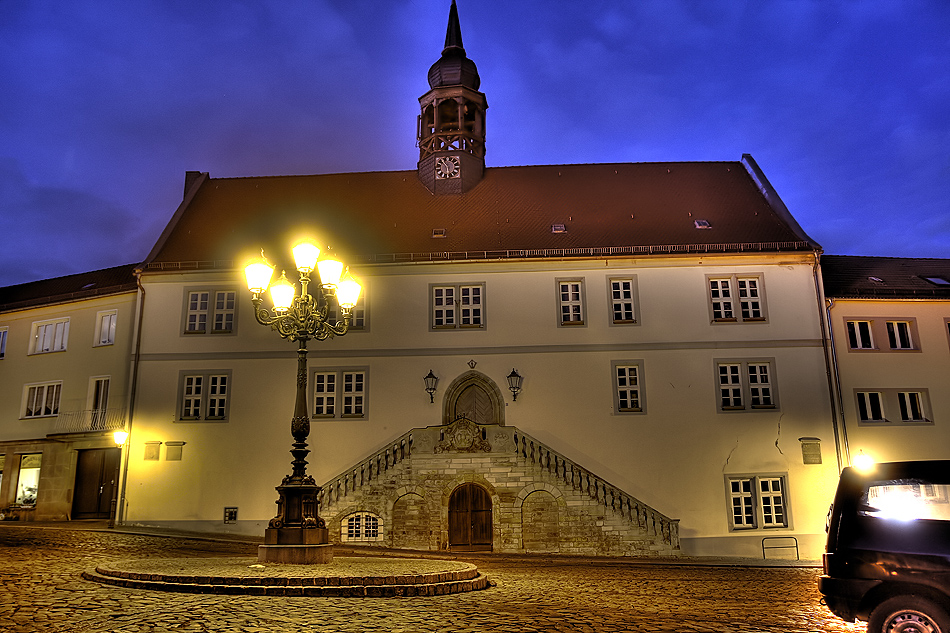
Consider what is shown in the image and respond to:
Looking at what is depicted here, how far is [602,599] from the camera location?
1123 cm

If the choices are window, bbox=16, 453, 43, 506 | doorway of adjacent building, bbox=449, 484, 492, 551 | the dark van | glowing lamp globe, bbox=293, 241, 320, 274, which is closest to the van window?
the dark van

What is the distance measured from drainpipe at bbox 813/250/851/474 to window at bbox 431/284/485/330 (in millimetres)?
11364

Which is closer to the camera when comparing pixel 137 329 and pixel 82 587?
pixel 82 587

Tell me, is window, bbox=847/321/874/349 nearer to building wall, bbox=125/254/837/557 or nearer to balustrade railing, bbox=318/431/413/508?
building wall, bbox=125/254/837/557

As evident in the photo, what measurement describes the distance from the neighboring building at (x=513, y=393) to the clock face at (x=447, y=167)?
3.24 m

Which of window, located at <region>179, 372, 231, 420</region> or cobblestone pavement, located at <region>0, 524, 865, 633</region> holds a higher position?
window, located at <region>179, 372, 231, 420</region>

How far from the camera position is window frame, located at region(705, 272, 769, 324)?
26.0 m

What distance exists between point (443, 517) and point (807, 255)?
15.0 meters

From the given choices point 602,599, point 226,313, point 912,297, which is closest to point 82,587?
point 602,599

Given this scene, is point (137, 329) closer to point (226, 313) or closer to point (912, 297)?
point (226, 313)

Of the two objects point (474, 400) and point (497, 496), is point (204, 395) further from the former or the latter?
point (497, 496)

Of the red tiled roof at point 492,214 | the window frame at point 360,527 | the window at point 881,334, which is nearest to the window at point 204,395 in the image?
the red tiled roof at point 492,214

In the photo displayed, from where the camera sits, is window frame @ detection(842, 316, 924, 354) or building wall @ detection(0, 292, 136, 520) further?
building wall @ detection(0, 292, 136, 520)

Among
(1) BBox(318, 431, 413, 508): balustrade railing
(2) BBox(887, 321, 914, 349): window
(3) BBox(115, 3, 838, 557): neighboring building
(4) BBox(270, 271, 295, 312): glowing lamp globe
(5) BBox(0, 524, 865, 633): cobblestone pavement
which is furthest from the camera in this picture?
(2) BBox(887, 321, 914, 349): window
